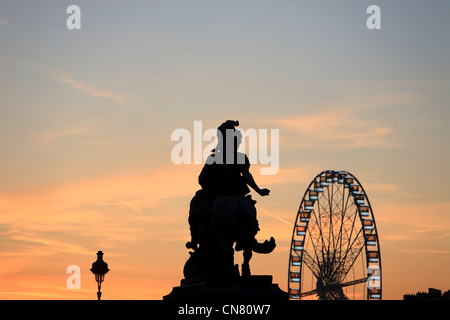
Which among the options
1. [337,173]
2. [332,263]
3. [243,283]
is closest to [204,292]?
[243,283]

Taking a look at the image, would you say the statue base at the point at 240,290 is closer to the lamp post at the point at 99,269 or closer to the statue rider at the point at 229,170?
the statue rider at the point at 229,170

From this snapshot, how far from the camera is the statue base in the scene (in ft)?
75.6

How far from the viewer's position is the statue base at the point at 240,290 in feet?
75.6

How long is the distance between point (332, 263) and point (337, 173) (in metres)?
7.27

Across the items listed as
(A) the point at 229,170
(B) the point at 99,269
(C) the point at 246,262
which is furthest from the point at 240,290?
(B) the point at 99,269

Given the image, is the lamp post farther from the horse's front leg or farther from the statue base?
the horse's front leg

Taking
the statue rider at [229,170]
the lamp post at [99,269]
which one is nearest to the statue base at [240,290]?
the statue rider at [229,170]

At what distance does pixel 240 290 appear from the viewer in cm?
2322

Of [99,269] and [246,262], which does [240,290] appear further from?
[99,269]
